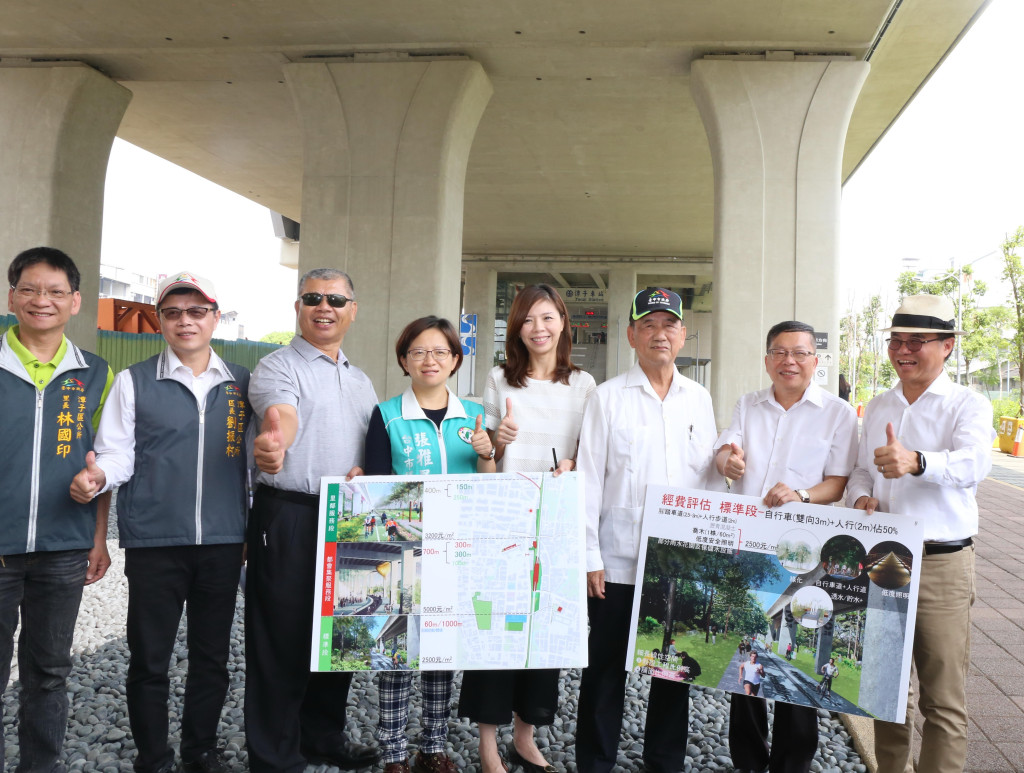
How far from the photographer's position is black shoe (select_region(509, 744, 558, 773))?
3.18 metres

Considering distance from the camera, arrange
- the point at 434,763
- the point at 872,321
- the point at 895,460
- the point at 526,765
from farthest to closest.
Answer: the point at 872,321
the point at 526,765
the point at 434,763
the point at 895,460

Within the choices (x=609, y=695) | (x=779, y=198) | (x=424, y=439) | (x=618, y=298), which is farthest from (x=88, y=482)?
(x=618, y=298)

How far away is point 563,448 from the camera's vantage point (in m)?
3.17

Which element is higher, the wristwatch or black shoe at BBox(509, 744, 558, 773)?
the wristwatch

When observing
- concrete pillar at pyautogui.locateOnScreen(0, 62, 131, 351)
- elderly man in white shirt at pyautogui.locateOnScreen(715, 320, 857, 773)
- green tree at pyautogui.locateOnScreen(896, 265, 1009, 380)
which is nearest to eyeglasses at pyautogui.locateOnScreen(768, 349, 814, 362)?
elderly man in white shirt at pyautogui.locateOnScreen(715, 320, 857, 773)

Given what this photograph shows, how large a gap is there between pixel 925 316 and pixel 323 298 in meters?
2.37

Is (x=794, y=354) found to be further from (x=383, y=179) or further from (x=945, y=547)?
(x=383, y=179)

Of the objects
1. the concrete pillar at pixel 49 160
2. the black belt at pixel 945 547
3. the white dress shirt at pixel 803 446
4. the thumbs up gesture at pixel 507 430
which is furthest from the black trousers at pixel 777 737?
the concrete pillar at pixel 49 160

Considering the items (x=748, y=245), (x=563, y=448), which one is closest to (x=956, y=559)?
(x=563, y=448)

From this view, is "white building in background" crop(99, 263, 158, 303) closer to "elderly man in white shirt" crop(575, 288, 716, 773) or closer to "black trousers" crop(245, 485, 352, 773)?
"black trousers" crop(245, 485, 352, 773)

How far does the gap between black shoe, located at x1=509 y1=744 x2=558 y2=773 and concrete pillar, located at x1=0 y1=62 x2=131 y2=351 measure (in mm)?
10764

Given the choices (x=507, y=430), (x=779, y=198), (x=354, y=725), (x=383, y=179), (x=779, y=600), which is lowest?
(x=354, y=725)

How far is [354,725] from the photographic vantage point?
12.0ft

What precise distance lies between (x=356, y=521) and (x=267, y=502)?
399 mm
